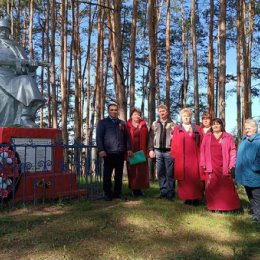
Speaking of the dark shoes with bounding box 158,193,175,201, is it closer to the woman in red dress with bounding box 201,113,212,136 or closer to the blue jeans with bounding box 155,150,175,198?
the blue jeans with bounding box 155,150,175,198

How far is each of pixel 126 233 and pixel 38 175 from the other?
2.15 meters

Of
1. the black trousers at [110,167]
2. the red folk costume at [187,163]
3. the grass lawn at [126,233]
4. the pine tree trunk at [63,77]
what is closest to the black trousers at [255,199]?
the grass lawn at [126,233]

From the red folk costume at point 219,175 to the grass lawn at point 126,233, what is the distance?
0.17 m

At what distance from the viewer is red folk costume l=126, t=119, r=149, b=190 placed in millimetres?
6246

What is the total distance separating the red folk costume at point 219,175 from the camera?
539 centimetres

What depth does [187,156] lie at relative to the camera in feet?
18.8

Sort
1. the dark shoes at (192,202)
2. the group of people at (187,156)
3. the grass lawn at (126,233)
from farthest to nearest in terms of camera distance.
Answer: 1. the dark shoes at (192,202)
2. the group of people at (187,156)
3. the grass lawn at (126,233)

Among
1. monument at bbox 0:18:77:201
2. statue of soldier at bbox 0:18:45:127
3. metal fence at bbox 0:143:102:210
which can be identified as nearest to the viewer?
metal fence at bbox 0:143:102:210

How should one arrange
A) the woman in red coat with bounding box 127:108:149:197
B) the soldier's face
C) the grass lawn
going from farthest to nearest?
the soldier's face, the woman in red coat with bounding box 127:108:149:197, the grass lawn

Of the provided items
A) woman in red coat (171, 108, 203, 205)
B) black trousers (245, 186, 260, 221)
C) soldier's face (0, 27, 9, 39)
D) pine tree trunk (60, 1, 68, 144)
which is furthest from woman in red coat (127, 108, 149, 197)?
pine tree trunk (60, 1, 68, 144)

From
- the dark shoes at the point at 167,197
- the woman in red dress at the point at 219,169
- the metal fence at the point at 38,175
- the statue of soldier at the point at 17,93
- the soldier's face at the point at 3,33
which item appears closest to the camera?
the woman in red dress at the point at 219,169

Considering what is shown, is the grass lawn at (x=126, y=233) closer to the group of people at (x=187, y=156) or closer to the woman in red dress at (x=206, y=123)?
the group of people at (x=187, y=156)

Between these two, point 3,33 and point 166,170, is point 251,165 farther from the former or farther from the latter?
point 3,33

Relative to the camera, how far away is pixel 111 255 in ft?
12.3
